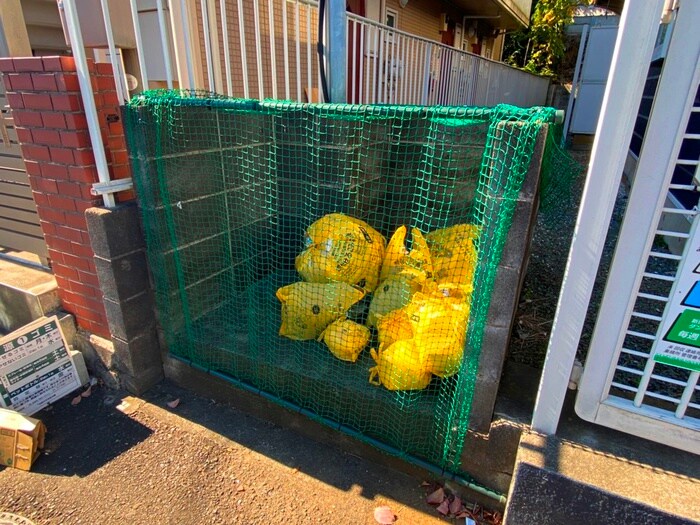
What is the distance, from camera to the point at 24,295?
2969 millimetres

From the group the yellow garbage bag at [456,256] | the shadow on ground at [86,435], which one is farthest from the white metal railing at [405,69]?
the shadow on ground at [86,435]

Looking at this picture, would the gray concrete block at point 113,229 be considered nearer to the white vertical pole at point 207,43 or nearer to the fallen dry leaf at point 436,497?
the white vertical pole at point 207,43

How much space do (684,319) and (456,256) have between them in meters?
1.00

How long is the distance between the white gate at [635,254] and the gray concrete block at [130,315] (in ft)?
7.46

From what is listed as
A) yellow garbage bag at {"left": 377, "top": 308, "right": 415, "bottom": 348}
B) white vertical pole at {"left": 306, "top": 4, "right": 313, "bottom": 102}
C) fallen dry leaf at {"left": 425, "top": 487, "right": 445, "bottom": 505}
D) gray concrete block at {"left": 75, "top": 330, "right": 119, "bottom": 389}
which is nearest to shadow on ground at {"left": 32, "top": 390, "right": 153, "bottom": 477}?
gray concrete block at {"left": 75, "top": 330, "right": 119, "bottom": 389}

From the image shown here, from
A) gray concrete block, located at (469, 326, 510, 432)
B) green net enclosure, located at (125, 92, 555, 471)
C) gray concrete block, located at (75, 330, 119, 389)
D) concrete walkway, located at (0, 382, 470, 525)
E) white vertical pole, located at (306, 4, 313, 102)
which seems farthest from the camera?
white vertical pole, located at (306, 4, 313, 102)

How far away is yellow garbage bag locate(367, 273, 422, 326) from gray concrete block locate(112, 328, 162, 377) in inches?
56.1

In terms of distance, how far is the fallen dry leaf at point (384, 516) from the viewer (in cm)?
202

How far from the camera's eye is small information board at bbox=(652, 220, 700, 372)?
4.92 ft

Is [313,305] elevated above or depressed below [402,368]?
above

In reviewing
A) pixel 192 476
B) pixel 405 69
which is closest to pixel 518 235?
pixel 192 476

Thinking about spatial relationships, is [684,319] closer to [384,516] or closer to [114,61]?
[384,516]

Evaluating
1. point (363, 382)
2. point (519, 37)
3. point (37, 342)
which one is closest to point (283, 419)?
point (363, 382)

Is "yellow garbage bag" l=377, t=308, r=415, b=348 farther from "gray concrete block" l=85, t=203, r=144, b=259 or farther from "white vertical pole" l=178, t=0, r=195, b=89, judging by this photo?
"white vertical pole" l=178, t=0, r=195, b=89
